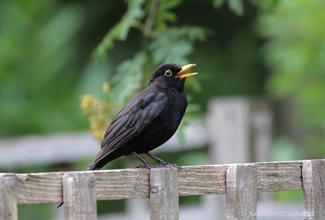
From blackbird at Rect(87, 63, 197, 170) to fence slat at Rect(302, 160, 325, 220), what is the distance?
0.98 meters

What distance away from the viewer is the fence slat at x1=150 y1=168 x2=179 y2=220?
2250mm

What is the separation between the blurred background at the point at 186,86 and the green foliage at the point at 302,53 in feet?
0.05

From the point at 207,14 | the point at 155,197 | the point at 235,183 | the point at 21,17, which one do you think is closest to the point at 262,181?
the point at 235,183

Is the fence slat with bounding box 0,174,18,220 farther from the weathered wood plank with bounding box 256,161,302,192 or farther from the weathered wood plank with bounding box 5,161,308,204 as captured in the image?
the weathered wood plank with bounding box 256,161,302,192

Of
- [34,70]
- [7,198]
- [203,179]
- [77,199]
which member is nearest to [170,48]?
[203,179]

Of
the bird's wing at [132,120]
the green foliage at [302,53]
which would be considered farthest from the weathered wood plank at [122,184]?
the green foliage at [302,53]

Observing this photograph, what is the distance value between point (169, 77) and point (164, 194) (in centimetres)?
155

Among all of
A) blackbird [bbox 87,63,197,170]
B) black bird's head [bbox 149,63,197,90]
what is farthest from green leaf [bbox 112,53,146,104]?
black bird's head [bbox 149,63,197,90]

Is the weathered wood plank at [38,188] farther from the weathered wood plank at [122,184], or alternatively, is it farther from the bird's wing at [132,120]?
the bird's wing at [132,120]

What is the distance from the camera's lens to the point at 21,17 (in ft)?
26.1

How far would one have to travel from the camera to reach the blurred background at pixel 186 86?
4789 mm

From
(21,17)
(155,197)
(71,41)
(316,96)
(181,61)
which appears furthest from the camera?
(21,17)

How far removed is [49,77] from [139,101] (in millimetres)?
4703

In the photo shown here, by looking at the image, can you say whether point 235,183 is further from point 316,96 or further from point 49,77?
point 49,77
